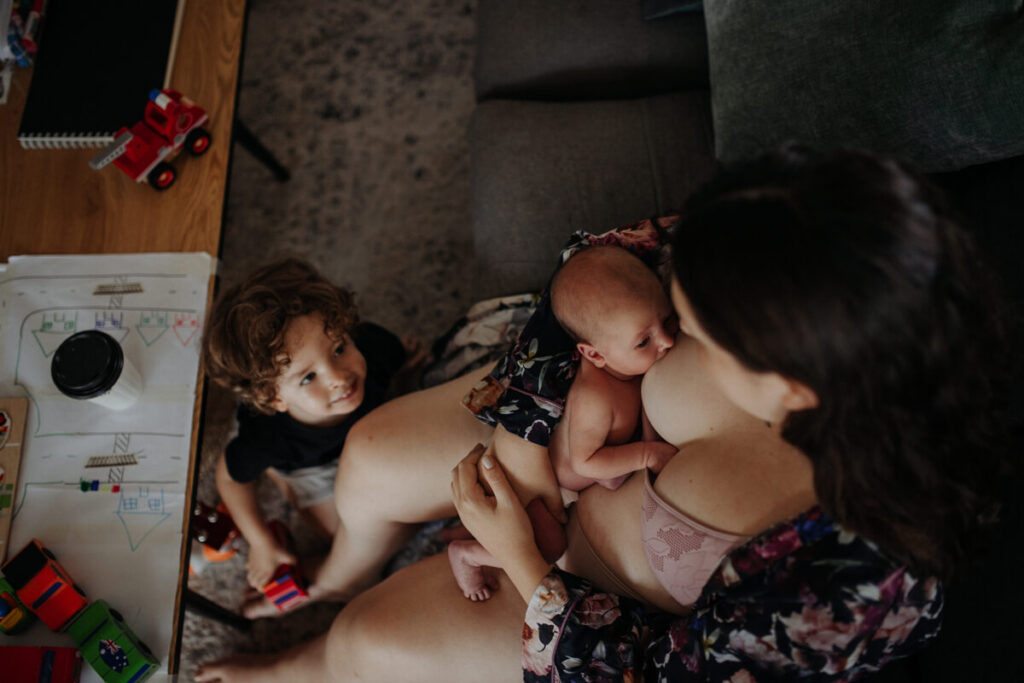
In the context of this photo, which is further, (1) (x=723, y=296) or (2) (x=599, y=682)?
(2) (x=599, y=682)

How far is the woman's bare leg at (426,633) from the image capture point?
1.16 metres

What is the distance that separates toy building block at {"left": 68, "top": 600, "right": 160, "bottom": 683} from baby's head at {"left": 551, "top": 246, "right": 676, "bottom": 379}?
0.88m

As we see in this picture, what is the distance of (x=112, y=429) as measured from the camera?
125cm

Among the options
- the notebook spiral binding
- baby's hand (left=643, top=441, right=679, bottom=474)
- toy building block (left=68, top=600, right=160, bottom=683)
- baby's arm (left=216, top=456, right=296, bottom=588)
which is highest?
the notebook spiral binding

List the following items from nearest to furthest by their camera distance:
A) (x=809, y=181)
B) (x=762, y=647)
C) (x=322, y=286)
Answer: (x=809, y=181), (x=762, y=647), (x=322, y=286)

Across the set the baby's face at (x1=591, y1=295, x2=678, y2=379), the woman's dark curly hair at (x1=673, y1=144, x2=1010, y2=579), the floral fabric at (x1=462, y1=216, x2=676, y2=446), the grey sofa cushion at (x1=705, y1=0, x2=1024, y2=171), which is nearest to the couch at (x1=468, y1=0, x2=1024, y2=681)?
the grey sofa cushion at (x1=705, y1=0, x2=1024, y2=171)

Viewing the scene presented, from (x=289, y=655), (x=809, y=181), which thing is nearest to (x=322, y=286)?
(x=289, y=655)

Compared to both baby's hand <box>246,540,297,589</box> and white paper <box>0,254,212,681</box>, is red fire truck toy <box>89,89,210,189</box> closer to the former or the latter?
white paper <box>0,254,212,681</box>

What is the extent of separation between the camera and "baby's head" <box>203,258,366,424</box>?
1.28 m

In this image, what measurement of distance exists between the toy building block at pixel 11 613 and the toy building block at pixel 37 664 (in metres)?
0.03

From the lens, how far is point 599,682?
0.98 meters

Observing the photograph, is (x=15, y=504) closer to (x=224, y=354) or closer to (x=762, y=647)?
(x=224, y=354)

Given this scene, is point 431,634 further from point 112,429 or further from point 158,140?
point 158,140

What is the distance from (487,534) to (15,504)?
0.87 meters
